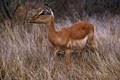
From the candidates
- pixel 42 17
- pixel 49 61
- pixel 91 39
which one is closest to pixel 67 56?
pixel 49 61

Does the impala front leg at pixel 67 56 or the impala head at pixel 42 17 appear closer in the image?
the impala head at pixel 42 17

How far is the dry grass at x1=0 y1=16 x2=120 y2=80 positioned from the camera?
Result: 4.42 meters

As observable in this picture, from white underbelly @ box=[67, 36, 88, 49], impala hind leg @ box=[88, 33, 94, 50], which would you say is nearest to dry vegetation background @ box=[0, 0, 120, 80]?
Result: impala hind leg @ box=[88, 33, 94, 50]

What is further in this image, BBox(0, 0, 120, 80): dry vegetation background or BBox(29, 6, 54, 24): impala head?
BBox(29, 6, 54, 24): impala head

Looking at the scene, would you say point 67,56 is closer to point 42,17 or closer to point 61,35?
point 61,35

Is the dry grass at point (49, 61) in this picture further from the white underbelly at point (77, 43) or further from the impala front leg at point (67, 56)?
the white underbelly at point (77, 43)

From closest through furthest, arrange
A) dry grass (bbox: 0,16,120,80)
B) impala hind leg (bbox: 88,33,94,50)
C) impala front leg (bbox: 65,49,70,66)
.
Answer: dry grass (bbox: 0,16,120,80), impala front leg (bbox: 65,49,70,66), impala hind leg (bbox: 88,33,94,50)

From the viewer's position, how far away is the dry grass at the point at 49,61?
442cm

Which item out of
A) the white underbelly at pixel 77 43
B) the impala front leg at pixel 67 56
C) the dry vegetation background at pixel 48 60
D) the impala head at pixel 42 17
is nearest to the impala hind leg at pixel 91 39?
the dry vegetation background at pixel 48 60

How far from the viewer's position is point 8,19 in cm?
752

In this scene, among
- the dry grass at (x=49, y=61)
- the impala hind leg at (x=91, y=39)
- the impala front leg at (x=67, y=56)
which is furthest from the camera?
the impala hind leg at (x=91, y=39)

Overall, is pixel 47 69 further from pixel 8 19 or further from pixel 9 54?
pixel 8 19

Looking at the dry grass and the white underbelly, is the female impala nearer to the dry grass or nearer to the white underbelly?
the white underbelly

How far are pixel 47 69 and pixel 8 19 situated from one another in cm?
331
